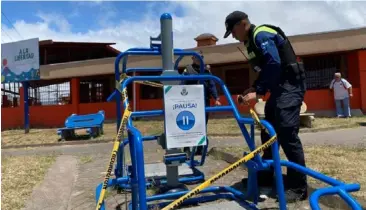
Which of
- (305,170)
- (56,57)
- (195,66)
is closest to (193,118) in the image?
(305,170)

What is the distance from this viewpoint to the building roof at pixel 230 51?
Result: 14812 millimetres

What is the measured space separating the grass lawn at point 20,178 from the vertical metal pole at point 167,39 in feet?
7.01

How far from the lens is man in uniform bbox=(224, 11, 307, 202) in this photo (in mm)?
3445

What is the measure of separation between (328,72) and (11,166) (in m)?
13.1

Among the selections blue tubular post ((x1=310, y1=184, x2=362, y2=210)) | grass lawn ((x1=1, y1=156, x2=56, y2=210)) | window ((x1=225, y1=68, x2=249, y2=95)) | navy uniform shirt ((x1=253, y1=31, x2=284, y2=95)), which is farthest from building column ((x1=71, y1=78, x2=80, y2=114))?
blue tubular post ((x1=310, y1=184, x2=362, y2=210))

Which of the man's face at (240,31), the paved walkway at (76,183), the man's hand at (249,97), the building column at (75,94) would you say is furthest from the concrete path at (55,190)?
the building column at (75,94)

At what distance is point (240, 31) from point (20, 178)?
369cm

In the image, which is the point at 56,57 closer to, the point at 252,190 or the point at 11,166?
the point at 11,166

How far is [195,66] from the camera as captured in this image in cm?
603

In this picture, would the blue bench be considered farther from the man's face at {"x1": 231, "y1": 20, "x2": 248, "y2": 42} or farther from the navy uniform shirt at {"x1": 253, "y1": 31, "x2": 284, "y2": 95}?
the navy uniform shirt at {"x1": 253, "y1": 31, "x2": 284, "y2": 95}

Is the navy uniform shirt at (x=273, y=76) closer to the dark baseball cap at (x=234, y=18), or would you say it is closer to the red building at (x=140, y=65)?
the dark baseball cap at (x=234, y=18)

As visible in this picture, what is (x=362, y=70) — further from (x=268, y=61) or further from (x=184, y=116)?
(x=184, y=116)

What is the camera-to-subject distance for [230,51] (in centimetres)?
1678

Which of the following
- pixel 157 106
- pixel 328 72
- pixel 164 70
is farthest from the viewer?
pixel 157 106
